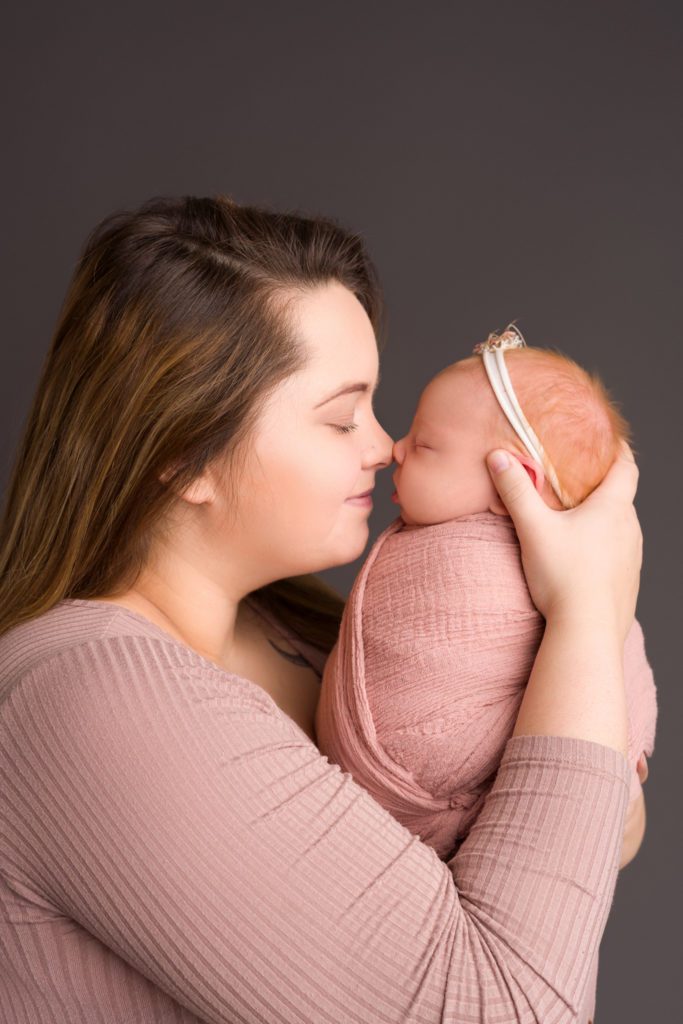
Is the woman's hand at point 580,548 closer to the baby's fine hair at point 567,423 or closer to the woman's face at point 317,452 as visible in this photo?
the baby's fine hair at point 567,423

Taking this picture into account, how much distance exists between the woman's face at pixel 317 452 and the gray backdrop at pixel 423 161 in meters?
0.88

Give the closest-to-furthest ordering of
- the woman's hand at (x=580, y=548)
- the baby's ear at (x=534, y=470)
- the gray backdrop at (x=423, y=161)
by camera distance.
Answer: the woman's hand at (x=580, y=548) → the baby's ear at (x=534, y=470) → the gray backdrop at (x=423, y=161)

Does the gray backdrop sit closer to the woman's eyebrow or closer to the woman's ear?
the woman's eyebrow

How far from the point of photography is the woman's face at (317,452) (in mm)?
1527

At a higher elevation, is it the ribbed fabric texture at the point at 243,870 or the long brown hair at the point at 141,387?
the long brown hair at the point at 141,387

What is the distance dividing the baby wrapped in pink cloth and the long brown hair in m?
0.26

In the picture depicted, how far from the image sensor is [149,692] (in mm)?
1199

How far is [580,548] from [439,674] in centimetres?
24

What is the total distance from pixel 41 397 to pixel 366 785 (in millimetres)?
711

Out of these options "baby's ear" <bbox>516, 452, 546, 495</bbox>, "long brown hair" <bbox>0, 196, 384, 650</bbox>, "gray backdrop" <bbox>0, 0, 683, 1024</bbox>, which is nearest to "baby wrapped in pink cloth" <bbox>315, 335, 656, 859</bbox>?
"baby's ear" <bbox>516, 452, 546, 495</bbox>

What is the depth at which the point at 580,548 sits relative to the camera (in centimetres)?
142

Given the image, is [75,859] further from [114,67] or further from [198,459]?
[114,67]

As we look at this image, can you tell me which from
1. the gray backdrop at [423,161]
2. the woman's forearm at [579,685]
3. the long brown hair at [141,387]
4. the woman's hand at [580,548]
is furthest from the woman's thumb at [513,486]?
the gray backdrop at [423,161]

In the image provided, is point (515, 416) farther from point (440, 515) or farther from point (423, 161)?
point (423, 161)
